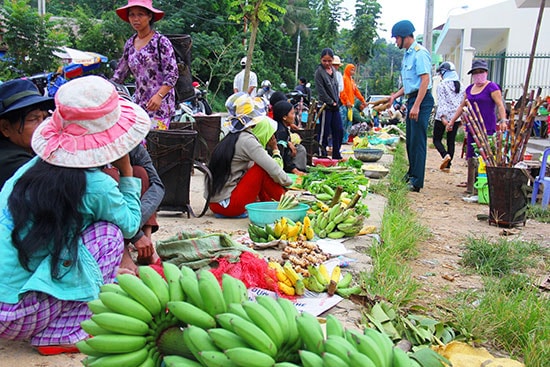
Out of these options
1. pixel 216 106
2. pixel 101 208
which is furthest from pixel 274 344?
pixel 216 106

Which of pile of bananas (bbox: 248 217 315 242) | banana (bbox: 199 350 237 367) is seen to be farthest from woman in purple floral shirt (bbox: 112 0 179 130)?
banana (bbox: 199 350 237 367)

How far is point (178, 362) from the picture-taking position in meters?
1.64

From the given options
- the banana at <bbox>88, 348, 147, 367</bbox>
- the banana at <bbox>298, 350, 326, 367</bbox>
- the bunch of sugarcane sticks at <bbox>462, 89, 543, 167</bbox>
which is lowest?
the banana at <bbox>88, 348, 147, 367</bbox>

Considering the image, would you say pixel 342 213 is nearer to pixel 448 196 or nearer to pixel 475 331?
pixel 475 331

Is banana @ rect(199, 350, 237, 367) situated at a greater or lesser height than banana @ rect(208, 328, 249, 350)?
lesser

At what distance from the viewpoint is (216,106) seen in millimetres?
28094

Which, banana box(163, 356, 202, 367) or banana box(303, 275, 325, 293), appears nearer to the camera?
banana box(163, 356, 202, 367)

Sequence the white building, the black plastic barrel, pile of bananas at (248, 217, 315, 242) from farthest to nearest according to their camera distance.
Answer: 1. the white building
2. the black plastic barrel
3. pile of bananas at (248, 217, 315, 242)

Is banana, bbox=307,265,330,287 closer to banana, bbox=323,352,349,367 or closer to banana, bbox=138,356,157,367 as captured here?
banana, bbox=138,356,157,367

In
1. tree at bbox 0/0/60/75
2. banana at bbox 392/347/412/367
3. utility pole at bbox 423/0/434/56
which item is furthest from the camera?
utility pole at bbox 423/0/434/56

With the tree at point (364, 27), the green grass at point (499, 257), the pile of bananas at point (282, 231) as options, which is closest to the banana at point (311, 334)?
the pile of bananas at point (282, 231)

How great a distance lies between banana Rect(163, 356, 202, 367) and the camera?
5.32 ft

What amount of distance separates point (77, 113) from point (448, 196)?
6.28 metres

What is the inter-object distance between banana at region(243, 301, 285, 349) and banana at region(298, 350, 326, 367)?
0.11 m
